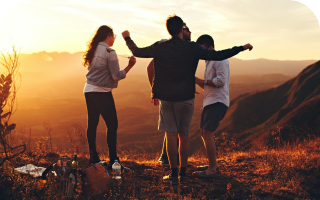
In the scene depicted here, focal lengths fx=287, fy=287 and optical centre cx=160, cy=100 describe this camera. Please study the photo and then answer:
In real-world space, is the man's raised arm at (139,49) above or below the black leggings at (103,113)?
above

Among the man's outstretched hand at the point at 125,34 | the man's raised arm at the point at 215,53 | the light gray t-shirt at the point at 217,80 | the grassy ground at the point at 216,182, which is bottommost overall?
the grassy ground at the point at 216,182

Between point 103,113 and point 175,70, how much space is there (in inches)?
50.8

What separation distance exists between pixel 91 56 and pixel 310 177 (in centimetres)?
346

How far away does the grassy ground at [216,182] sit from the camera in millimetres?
3211

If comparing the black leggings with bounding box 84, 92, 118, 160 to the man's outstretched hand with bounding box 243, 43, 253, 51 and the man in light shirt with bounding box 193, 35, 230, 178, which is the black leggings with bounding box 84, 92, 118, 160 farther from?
the man's outstretched hand with bounding box 243, 43, 253, 51

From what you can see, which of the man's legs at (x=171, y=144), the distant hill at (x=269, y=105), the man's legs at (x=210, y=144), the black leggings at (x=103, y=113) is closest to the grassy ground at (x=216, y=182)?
the man's legs at (x=210, y=144)

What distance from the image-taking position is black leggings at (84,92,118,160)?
3.97m

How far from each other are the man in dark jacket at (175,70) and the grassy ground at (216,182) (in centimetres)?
58

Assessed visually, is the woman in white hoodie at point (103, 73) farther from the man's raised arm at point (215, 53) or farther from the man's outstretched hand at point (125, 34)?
the man's raised arm at point (215, 53)

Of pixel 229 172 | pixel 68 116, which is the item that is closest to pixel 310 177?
pixel 229 172

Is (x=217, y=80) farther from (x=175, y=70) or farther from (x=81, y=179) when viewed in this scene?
(x=81, y=179)

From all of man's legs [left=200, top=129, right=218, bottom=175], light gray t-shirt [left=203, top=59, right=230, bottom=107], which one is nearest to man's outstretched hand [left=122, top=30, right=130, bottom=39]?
light gray t-shirt [left=203, top=59, right=230, bottom=107]

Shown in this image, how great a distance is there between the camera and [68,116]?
134 feet

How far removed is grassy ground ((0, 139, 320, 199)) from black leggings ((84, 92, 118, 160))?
1.64 feet
